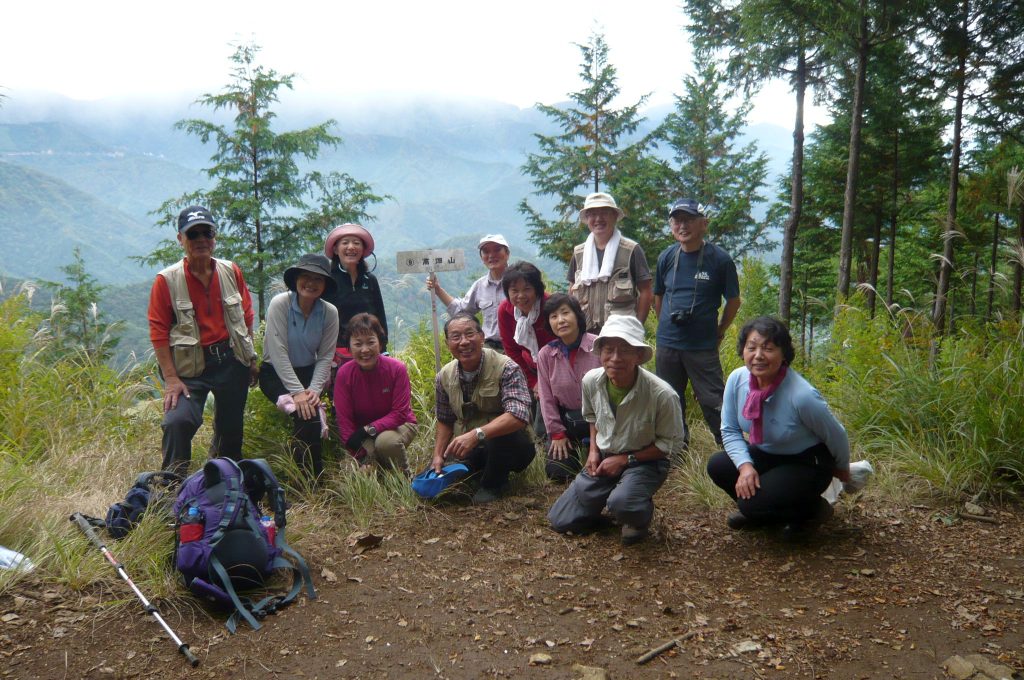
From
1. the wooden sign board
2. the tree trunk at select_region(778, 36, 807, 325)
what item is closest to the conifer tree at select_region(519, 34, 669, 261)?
the tree trunk at select_region(778, 36, 807, 325)

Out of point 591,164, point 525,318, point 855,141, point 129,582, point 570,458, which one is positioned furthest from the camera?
point 591,164

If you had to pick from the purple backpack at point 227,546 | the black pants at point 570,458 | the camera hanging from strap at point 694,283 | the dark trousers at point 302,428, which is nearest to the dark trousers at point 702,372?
the camera hanging from strap at point 694,283

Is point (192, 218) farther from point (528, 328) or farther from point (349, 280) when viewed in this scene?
point (528, 328)

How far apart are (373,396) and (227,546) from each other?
1.68 meters

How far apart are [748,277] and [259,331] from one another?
13411 mm

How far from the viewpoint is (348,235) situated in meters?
4.95

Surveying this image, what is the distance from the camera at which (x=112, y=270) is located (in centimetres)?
19350

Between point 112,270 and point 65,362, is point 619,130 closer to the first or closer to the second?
point 65,362

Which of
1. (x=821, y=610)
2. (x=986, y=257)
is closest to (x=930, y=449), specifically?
(x=821, y=610)

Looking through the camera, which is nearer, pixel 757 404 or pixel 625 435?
pixel 757 404

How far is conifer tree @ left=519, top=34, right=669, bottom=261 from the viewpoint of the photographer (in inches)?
686

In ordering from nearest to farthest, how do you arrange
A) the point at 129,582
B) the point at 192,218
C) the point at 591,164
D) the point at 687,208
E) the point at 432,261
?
1. the point at 129,582
2. the point at 192,218
3. the point at 687,208
4. the point at 432,261
5. the point at 591,164

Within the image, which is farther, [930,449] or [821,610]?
[930,449]

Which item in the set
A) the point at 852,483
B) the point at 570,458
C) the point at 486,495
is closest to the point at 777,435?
the point at 852,483
